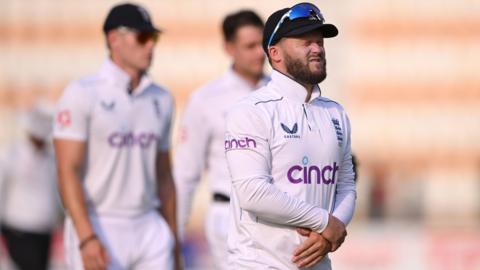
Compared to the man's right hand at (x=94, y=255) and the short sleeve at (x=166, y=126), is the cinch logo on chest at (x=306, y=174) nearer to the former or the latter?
the man's right hand at (x=94, y=255)

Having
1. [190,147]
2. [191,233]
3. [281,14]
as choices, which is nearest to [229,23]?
[190,147]

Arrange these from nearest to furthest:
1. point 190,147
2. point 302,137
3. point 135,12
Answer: point 302,137 < point 135,12 < point 190,147

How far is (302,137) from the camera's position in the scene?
5.89 metres

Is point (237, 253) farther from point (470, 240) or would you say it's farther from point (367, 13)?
point (367, 13)

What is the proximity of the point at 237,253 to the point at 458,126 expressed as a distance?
2648 centimetres

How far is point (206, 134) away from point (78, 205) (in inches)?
66.6

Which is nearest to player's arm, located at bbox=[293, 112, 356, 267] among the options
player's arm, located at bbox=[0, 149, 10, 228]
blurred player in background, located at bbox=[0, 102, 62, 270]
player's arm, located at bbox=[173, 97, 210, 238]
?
player's arm, located at bbox=[173, 97, 210, 238]

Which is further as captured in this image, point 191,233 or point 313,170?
point 191,233

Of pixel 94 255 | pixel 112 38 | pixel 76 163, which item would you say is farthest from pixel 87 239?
pixel 112 38

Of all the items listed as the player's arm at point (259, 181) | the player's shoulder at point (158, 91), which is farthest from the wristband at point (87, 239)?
the player's arm at point (259, 181)

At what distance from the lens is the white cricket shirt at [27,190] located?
12.4 meters

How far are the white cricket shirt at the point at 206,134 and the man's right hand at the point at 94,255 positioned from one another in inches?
59.8

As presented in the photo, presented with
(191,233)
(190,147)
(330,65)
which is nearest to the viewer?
(190,147)

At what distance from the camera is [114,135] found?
7.62 m
